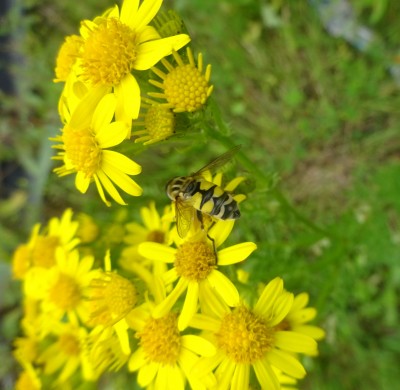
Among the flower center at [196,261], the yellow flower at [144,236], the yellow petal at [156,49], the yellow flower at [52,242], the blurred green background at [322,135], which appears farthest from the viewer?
the blurred green background at [322,135]

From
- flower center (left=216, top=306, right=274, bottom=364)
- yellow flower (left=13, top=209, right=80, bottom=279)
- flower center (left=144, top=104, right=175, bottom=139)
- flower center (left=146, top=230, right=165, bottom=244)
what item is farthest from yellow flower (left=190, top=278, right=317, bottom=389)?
yellow flower (left=13, top=209, right=80, bottom=279)

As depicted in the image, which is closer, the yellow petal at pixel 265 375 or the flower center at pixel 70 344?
the yellow petal at pixel 265 375

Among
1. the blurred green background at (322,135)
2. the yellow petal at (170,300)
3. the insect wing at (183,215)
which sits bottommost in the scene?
the blurred green background at (322,135)

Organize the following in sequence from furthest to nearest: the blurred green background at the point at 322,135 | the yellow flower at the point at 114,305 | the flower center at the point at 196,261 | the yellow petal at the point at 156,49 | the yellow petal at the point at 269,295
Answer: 1. the blurred green background at the point at 322,135
2. the yellow flower at the point at 114,305
3. the flower center at the point at 196,261
4. the yellow petal at the point at 269,295
5. the yellow petal at the point at 156,49

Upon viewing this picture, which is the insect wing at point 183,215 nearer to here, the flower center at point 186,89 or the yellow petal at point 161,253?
the yellow petal at point 161,253

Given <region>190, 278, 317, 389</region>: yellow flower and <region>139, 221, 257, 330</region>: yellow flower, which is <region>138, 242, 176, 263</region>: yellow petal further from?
<region>190, 278, 317, 389</region>: yellow flower

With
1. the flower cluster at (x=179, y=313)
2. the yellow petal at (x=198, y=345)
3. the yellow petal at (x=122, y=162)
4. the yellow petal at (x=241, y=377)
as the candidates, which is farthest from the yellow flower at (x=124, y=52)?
the yellow petal at (x=241, y=377)

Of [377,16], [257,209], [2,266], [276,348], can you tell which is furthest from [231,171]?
[2,266]

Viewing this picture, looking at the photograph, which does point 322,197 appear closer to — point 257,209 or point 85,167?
point 257,209

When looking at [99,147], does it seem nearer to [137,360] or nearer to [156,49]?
[156,49]
